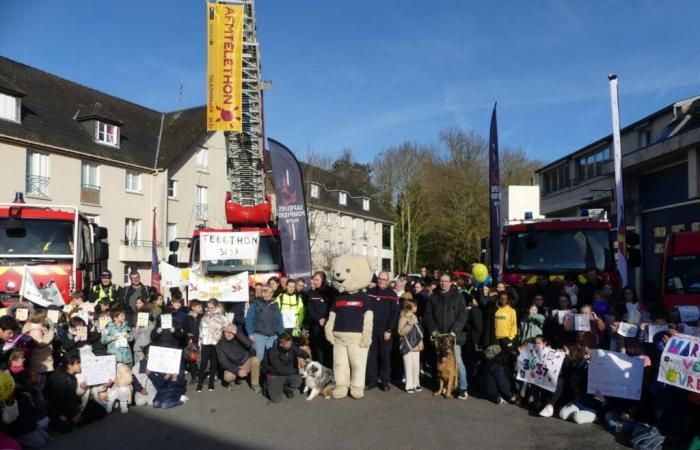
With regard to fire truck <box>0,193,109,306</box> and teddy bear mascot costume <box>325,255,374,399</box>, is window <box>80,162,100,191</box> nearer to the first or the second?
fire truck <box>0,193,109,306</box>

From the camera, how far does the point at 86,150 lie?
30.3 metres

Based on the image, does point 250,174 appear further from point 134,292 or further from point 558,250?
point 558,250

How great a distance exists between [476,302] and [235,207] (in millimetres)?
7370

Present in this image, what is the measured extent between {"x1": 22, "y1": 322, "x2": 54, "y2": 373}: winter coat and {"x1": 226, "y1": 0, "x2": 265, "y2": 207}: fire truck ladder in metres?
8.25

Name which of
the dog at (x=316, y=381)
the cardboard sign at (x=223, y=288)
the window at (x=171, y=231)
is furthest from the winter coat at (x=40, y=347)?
the window at (x=171, y=231)

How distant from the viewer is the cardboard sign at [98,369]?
8.54 meters

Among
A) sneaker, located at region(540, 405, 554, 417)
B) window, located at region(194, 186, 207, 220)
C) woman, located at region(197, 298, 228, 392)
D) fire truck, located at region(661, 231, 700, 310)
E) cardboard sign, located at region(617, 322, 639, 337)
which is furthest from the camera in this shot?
window, located at region(194, 186, 207, 220)

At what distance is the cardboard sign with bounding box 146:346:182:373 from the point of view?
31.2ft


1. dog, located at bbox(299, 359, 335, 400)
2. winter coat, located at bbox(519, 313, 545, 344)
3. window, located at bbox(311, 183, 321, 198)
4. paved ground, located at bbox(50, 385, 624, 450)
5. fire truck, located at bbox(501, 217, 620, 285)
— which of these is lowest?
paved ground, located at bbox(50, 385, 624, 450)

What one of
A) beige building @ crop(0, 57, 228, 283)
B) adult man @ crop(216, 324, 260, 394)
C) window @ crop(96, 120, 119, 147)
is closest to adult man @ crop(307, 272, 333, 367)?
adult man @ crop(216, 324, 260, 394)

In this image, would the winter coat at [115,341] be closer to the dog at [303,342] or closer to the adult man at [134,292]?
the adult man at [134,292]

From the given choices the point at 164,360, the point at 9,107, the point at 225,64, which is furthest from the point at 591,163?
the point at 164,360

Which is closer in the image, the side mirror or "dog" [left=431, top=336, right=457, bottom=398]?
"dog" [left=431, top=336, right=457, bottom=398]

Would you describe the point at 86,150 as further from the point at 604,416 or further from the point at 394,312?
the point at 604,416
